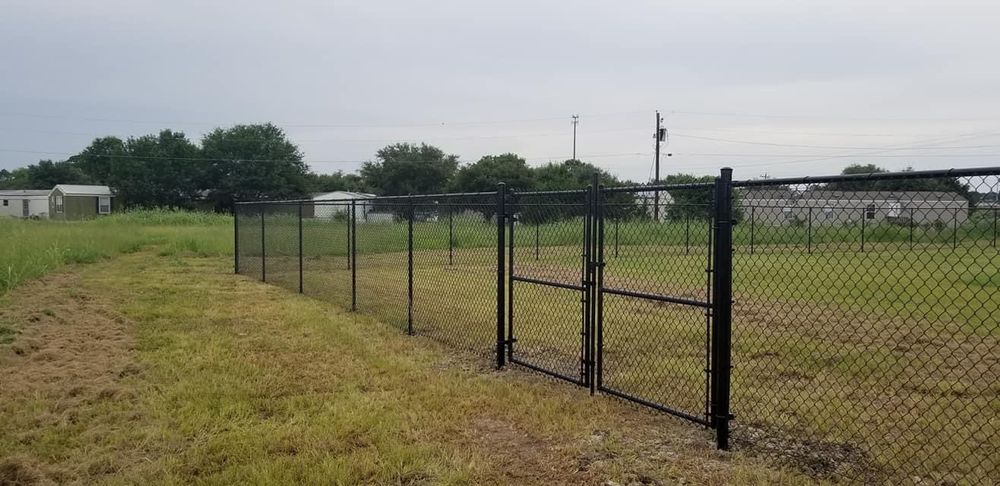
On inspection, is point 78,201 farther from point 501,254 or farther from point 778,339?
point 778,339

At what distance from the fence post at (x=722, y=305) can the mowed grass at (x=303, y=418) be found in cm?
24

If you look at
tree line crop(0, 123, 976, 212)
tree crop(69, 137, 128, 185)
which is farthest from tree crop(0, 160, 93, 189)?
tree line crop(0, 123, 976, 212)

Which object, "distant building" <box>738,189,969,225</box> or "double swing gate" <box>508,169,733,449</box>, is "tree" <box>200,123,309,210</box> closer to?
"double swing gate" <box>508,169,733,449</box>

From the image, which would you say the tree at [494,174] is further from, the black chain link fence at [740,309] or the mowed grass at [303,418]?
the mowed grass at [303,418]

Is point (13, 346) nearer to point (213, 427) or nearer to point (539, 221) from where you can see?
point (213, 427)

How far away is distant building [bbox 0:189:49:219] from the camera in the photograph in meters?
64.0

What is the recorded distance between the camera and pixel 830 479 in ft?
12.3

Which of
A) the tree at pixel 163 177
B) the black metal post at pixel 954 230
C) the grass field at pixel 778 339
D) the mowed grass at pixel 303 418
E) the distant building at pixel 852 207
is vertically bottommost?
the mowed grass at pixel 303 418

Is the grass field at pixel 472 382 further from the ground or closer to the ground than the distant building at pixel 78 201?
closer to the ground

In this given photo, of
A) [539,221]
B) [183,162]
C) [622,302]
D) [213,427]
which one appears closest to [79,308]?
[213,427]

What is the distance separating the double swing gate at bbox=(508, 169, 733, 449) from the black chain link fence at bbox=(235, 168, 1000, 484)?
0.02 m

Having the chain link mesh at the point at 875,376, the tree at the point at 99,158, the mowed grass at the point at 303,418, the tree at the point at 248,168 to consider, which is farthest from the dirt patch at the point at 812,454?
the tree at the point at 99,158

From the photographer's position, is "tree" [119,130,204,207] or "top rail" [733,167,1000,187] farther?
"tree" [119,130,204,207]

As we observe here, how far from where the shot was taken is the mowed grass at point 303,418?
3.94m
